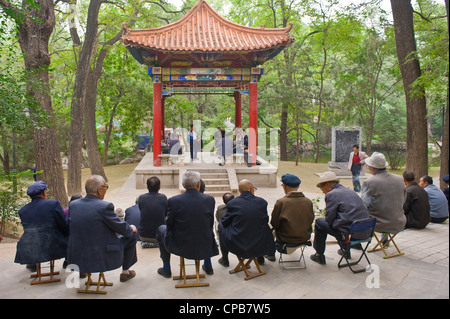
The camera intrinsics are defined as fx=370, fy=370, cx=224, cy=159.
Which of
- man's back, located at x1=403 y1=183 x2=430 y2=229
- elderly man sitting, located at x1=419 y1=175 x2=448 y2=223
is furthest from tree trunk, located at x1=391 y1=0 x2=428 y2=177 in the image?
man's back, located at x1=403 y1=183 x2=430 y2=229

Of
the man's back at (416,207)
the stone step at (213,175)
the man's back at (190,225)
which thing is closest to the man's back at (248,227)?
the man's back at (190,225)

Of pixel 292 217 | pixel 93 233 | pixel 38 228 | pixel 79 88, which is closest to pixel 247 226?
pixel 292 217

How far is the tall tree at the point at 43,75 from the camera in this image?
739 cm

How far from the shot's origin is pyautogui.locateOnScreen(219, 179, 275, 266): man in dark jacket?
4.29m

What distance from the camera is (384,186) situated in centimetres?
493

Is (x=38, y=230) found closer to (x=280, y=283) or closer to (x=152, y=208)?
(x=152, y=208)

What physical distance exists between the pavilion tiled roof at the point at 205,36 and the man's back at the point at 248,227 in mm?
7863

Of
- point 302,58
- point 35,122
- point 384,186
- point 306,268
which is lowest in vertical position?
point 306,268

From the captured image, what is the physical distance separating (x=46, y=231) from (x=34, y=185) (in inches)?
21.2

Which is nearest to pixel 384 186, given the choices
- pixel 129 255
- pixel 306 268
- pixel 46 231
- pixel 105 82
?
pixel 306 268

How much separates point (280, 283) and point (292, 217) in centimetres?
78

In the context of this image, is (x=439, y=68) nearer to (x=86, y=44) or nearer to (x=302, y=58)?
(x=86, y=44)

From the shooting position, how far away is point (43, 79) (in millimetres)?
7242

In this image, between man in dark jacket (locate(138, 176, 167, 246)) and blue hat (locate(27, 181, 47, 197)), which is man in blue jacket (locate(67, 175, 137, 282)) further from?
man in dark jacket (locate(138, 176, 167, 246))
